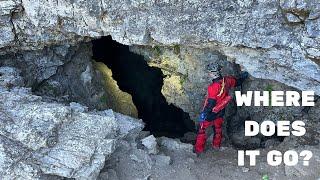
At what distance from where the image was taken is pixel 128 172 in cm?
984

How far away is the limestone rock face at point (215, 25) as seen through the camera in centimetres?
870

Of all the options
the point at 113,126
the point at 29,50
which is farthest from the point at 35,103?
the point at 29,50

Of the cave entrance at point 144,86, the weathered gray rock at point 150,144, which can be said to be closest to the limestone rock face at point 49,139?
the weathered gray rock at point 150,144

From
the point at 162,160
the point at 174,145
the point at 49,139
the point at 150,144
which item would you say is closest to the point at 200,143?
the point at 174,145

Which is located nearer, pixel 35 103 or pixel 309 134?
pixel 35 103

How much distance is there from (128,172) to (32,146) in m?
2.36

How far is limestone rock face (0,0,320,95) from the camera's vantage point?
870cm

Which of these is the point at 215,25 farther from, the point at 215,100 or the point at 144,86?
the point at 144,86

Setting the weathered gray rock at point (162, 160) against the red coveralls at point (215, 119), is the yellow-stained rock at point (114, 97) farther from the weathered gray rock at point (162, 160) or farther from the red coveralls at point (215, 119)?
the weathered gray rock at point (162, 160)

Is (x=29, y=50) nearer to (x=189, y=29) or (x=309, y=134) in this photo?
(x=189, y=29)

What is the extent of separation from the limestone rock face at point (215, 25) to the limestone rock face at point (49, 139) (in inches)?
80.5

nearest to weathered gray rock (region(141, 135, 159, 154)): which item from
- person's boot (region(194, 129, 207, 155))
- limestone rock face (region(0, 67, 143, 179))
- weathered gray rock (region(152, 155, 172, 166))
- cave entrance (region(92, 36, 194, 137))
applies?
weathered gray rock (region(152, 155, 172, 166))

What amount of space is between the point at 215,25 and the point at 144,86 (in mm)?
7958

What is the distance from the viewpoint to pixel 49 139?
29.3ft
